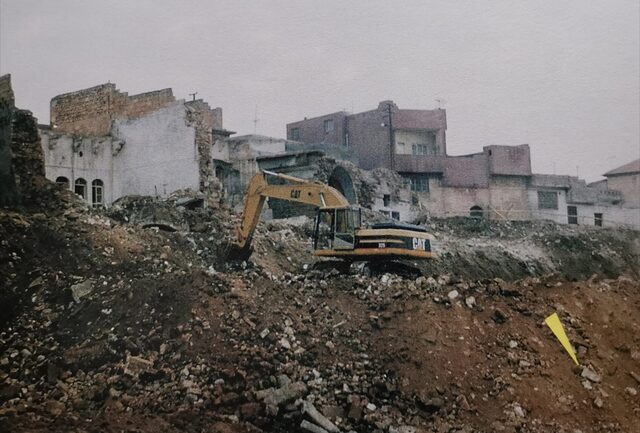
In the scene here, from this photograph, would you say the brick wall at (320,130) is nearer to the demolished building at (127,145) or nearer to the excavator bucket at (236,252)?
the demolished building at (127,145)

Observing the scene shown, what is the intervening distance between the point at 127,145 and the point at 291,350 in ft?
56.9

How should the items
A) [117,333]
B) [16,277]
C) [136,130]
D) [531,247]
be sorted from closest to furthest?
[117,333], [16,277], [136,130], [531,247]

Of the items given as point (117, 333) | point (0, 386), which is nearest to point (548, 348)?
point (117, 333)

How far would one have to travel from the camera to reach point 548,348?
7.87 meters

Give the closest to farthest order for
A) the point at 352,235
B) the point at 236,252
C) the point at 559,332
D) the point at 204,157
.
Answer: the point at 559,332 < the point at 352,235 < the point at 236,252 < the point at 204,157

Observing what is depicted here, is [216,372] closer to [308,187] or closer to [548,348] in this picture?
[548,348]

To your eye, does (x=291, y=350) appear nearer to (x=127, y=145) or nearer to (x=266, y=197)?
(x=266, y=197)

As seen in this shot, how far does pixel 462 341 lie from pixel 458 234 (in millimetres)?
18479

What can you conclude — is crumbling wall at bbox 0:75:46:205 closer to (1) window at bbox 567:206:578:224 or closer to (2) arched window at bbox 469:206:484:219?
(2) arched window at bbox 469:206:484:219

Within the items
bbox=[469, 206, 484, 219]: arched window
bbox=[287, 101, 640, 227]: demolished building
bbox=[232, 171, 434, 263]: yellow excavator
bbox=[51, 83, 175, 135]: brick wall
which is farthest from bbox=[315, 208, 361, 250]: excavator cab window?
bbox=[469, 206, 484, 219]: arched window

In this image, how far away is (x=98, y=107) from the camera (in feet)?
78.7

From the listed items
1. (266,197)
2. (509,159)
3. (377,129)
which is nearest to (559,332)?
(266,197)

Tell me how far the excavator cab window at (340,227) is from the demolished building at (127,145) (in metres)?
8.88

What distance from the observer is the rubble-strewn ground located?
20.9ft
